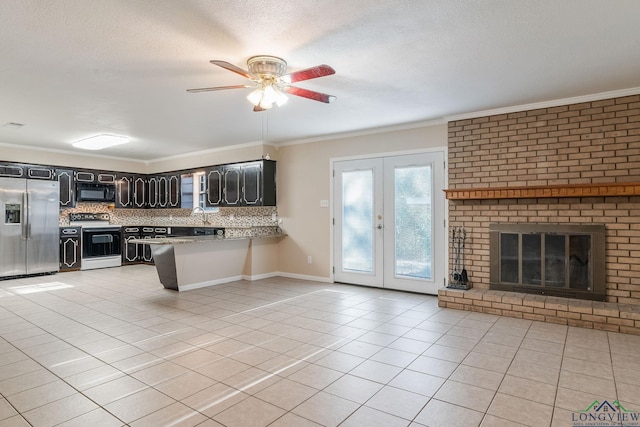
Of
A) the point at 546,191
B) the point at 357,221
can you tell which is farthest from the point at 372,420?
the point at 357,221

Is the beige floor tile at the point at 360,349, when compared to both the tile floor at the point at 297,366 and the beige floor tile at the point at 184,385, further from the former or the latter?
the beige floor tile at the point at 184,385

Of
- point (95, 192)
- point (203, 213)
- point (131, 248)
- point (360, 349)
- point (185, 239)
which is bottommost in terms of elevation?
point (360, 349)

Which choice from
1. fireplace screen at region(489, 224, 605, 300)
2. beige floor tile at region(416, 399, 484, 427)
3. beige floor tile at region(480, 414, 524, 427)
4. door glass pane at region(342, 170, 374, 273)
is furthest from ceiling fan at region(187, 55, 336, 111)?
fireplace screen at region(489, 224, 605, 300)

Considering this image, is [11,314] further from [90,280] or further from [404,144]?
[404,144]

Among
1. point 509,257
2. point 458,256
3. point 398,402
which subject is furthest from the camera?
point 458,256

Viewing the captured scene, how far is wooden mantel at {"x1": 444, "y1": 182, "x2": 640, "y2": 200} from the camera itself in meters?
3.82

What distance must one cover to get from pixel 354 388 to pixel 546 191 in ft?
10.5

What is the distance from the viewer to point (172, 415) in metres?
2.21

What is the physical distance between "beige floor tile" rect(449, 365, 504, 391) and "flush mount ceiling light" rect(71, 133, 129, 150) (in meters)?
6.08

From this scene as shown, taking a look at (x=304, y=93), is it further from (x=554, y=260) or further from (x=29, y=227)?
(x=29, y=227)

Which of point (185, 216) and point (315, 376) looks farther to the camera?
point (185, 216)

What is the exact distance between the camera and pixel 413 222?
215 inches

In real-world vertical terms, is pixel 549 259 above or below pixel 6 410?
above

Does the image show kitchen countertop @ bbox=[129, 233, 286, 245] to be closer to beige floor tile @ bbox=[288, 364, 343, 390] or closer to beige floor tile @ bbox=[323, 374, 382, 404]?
beige floor tile @ bbox=[288, 364, 343, 390]
